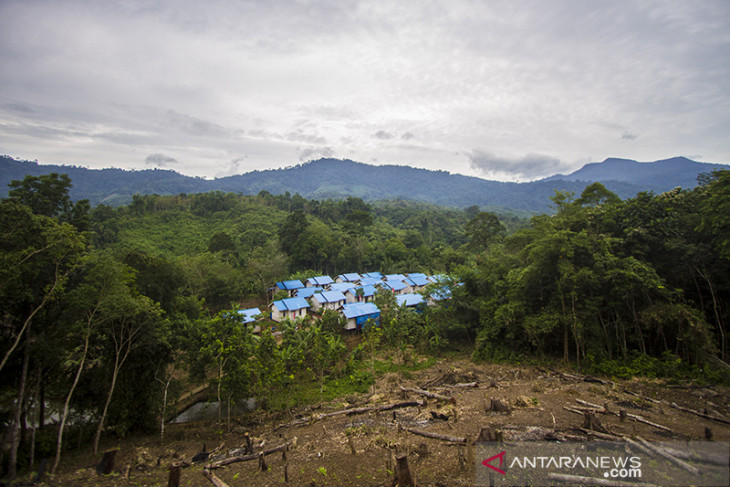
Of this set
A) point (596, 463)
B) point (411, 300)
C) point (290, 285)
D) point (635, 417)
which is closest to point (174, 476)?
point (596, 463)

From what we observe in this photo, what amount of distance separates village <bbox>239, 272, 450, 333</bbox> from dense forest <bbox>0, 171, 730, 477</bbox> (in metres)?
3.32

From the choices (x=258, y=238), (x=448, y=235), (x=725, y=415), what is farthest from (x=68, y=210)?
(x=448, y=235)

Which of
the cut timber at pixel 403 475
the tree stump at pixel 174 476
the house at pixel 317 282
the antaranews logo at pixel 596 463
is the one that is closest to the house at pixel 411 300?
the house at pixel 317 282

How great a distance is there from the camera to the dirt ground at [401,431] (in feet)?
24.1

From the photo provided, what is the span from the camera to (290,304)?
3008cm

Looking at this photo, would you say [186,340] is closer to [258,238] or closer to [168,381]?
[168,381]

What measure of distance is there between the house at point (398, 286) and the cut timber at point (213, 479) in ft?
97.0

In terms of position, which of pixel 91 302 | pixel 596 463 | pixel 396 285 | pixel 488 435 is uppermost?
pixel 91 302

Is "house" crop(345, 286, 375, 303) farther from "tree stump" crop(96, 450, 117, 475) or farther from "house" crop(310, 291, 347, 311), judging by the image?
"tree stump" crop(96, 450, 117, 475)

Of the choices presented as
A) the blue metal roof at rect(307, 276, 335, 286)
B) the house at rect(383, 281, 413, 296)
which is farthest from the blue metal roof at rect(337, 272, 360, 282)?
the house at rect(383, 281, 413, 296)

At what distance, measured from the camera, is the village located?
26.7m

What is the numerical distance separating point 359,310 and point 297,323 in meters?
6.29

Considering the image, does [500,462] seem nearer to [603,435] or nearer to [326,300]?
[603,435]

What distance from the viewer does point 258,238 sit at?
1949 inches
